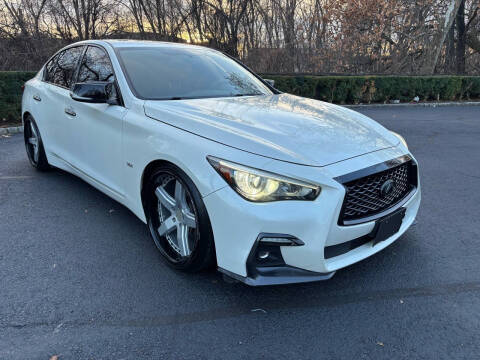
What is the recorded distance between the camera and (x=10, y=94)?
8812 mm

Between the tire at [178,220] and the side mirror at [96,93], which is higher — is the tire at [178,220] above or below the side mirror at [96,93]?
below

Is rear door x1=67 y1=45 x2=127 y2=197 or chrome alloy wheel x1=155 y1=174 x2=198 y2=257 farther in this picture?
rear door x1=67 y1=45 x2=127 y2=197

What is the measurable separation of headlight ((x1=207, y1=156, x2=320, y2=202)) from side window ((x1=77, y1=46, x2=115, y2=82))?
5.90 feet

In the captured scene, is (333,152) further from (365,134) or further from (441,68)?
(441,68)

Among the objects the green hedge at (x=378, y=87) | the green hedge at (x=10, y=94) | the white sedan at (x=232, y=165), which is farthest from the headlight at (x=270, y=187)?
the green hedge at (x=378, y=87)

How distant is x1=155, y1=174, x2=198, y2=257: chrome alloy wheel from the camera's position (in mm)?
2549

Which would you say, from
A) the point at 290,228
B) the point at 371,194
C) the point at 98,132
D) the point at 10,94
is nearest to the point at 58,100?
the point at 98,132

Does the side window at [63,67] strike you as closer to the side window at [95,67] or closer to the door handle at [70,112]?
the side window at [95,67]

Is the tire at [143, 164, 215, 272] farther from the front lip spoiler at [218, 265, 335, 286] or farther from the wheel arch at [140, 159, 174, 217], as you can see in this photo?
the front lip spoiler at [218, 265, 335, 286]

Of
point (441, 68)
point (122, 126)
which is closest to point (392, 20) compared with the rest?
point (441, 68)

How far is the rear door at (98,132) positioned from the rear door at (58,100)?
162 mm

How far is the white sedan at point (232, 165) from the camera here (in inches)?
83.4

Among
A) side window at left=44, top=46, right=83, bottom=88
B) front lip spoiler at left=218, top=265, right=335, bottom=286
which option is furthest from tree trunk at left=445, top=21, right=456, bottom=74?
front lip spoiler at left=218, top=265, right=335, bottom=286

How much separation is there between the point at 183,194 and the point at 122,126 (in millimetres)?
842
